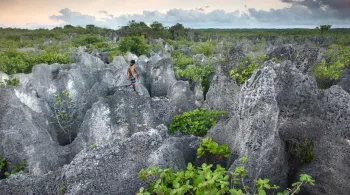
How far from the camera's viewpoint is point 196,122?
22.6ft

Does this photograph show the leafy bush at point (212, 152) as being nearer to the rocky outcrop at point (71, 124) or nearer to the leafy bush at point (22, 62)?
the rocky outcrop at point (71, 124)

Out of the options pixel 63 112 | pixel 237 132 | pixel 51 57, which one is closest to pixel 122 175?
A: pixel 237 132

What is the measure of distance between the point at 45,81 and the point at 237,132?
22.6ft

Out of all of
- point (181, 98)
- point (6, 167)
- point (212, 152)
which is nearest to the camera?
point (212, 152)

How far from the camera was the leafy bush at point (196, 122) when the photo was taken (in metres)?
6.81

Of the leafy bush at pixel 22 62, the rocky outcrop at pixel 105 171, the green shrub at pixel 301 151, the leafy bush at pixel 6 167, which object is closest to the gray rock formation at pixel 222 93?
the green shrub at pixel 301 151

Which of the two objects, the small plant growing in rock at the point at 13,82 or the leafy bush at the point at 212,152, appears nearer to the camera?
the leafy bush at the point at 212,152

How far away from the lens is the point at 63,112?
7.76 metres

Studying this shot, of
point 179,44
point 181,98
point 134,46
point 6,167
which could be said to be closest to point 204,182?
point 6,167

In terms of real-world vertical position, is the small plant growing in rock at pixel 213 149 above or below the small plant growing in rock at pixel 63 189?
above

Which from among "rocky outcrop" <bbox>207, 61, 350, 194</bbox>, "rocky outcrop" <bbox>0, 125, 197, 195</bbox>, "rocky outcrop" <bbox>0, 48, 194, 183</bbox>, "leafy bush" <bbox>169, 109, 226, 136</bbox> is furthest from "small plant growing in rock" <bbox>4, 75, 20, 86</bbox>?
"rocky outcrop" <bbox>207, 61, 350, 194</bbox>

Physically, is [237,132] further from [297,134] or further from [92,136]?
[92,136]

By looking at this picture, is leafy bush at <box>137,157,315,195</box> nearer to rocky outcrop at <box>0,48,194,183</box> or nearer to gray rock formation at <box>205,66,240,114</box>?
rocky outcrop at <box>0,48,194,183</box>

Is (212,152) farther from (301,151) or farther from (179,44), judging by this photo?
(179,44)
